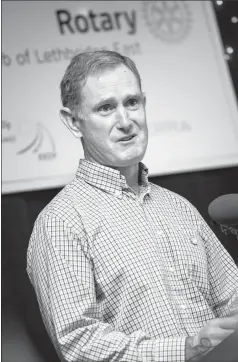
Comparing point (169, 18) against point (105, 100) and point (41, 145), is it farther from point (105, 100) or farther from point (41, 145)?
point (105, 100)

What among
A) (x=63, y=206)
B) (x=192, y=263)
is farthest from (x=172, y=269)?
(x=63, y=206)

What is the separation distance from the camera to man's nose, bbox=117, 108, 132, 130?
5.14 ft

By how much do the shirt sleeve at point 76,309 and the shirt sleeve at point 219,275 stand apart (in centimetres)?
25

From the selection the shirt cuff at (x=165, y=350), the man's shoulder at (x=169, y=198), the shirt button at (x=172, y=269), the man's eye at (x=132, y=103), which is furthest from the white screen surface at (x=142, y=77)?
the shirt cuff at (x=165, y=350)

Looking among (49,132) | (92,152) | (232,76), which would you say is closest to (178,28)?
(232,76)

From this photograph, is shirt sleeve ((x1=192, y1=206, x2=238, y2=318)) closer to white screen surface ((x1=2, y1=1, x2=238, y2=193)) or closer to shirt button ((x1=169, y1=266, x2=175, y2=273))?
shirt button ((x1=169, y1=266, x2=175, y2=273))

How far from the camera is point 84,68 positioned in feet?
5.19

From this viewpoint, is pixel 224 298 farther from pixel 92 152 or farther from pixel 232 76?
pixel 232 76

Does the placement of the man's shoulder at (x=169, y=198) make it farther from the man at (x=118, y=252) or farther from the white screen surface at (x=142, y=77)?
the white screen surface at (x=142, y=77)

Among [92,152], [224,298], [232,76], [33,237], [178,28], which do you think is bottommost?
[224,298]

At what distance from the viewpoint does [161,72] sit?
262 cm

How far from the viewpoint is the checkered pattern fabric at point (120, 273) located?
53.5 inches

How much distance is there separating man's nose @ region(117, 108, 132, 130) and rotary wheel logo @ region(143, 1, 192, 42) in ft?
3.82

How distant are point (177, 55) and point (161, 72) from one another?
0.10 metres
